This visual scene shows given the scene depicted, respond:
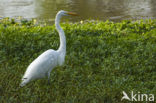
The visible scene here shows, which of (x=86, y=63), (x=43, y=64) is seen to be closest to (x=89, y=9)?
(x=86, y=63)

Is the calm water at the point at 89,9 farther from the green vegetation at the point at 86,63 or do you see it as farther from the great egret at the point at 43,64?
the great egret at the point at 43,64

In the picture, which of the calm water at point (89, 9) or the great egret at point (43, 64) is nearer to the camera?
the great egret at point (43, 64)

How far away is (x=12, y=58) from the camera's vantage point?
18.5 ft

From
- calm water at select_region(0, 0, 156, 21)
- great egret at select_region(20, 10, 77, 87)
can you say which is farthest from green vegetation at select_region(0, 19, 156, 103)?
calm water at select_region(0, 0, 156, 21)

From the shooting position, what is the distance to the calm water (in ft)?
34.6

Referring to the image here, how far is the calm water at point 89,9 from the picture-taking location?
415 inches

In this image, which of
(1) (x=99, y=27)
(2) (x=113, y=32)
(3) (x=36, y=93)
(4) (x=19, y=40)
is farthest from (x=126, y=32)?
(3) (x=36, y=93)

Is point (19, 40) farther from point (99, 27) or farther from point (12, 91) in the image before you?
point (12, 91)

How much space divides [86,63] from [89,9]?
6.98m

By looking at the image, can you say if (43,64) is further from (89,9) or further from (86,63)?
(89,9)

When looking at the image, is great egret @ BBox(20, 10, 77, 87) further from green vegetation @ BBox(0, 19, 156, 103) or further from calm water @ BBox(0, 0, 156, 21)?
calm water @ BBox(0, 0, 156, 21)

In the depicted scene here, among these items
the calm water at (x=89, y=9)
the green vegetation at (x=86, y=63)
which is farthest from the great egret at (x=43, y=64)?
the calm water at (x=89, y=9)

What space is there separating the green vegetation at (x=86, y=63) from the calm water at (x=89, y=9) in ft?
7.53

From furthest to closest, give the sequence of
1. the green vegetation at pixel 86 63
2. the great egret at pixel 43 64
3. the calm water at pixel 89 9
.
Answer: the calm water at pixel 89 9, the great egret at pixel 43 64, the green vegetation at pixel 86 63
